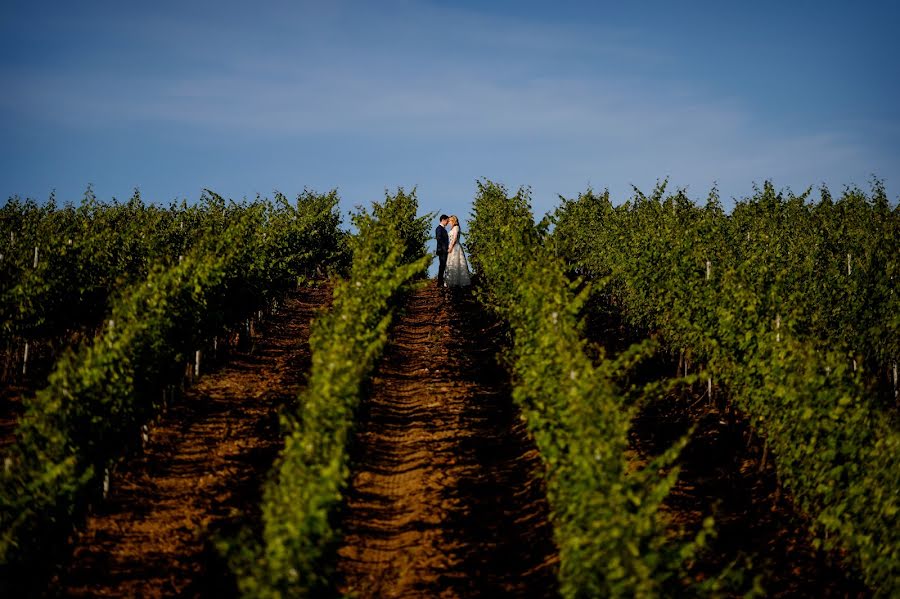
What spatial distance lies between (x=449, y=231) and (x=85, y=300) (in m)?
10.3

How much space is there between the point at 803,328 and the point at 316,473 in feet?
36.2

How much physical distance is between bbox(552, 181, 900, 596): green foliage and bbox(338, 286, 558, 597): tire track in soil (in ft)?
9.12

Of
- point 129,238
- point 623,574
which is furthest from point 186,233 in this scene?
point 623,574

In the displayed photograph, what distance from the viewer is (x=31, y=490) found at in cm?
667

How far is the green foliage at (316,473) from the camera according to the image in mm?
5137

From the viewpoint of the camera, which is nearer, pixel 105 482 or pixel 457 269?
pixel 105 482

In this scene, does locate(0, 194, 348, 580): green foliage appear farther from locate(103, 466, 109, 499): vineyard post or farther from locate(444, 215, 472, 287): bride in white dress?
locate(444, 215, 472, 287): bride in white dress

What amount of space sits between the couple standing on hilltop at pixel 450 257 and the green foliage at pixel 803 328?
3949mm

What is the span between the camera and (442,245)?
22.8 meters

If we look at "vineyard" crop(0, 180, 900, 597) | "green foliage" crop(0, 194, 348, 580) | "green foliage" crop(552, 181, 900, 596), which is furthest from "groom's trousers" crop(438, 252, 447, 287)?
"green foliage" crop(0, 194, 348, 580)

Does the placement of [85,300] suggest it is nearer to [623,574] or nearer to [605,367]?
[605,367]

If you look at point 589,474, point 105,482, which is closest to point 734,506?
point 589,474

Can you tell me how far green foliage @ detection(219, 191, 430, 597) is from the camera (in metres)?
5.14

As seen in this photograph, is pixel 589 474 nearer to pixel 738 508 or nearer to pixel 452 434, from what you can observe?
pixel 738 508
